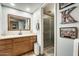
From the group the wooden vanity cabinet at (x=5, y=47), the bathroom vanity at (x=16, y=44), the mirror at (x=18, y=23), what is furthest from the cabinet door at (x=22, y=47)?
the mirror at (x=18, y=23)

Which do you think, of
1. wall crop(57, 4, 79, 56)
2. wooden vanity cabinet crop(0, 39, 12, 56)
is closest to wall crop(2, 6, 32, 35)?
wooden vanity cabinet crop(0, 39, 12, 56)

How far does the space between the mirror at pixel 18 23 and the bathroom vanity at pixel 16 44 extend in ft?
0.47

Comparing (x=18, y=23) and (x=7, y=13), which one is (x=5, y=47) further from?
(x=7, y=13)

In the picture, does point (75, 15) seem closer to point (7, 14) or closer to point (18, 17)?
point (18, 17)

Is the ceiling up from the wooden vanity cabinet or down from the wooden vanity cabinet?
up

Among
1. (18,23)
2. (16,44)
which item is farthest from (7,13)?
(16,44)

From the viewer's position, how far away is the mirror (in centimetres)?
135

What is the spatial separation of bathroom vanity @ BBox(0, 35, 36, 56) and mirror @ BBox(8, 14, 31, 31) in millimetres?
144

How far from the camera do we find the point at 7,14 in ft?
4.48

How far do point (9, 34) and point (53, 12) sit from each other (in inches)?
32.6

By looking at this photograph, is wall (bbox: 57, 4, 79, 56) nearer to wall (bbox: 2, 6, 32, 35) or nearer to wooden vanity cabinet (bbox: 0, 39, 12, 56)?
wall (bbox: 2, 6, 32, 35)

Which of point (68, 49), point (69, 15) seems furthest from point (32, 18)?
point (68, 49)

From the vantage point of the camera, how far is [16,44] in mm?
1436

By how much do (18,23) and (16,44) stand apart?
0.37 m
